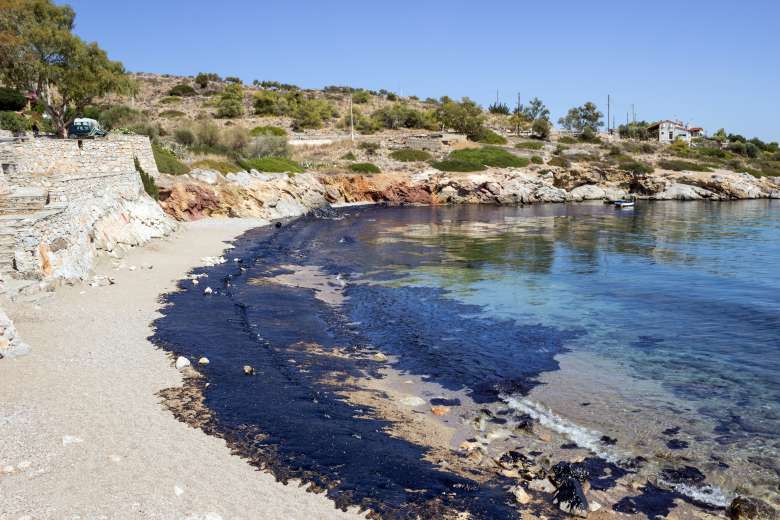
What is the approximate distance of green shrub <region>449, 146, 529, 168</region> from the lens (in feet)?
250

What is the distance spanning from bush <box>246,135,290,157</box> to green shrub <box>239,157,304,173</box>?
568 cm

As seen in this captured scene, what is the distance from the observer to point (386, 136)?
299 feet

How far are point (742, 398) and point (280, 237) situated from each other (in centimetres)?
3021

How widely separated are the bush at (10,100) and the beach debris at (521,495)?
57.3 metres

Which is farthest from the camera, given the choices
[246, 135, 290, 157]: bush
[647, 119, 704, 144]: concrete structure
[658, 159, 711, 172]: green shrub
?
[647, 119, 704, 144]: concrete structure

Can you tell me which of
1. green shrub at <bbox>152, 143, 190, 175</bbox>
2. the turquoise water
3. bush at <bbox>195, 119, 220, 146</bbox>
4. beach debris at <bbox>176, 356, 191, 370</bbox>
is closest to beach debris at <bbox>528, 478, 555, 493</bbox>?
the turquoise water

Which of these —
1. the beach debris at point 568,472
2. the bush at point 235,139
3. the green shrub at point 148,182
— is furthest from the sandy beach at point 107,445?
the bush at point 235,139

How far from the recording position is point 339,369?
13.5 meters

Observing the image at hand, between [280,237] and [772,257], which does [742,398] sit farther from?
[280,237]

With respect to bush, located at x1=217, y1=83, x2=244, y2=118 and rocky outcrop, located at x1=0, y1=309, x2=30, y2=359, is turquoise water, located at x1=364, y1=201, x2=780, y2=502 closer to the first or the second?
rocky outcrop, located at x1=0, y1=309, x2=30, y2=359

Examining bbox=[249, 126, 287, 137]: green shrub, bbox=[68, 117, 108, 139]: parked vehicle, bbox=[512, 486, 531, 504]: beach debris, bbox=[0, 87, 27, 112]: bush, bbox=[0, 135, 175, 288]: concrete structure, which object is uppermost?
bbox=[249, 126, 287, 137]: green shrub

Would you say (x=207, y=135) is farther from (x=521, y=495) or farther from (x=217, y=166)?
(x=521, y=495)

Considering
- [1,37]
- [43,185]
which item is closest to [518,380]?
[43,185]

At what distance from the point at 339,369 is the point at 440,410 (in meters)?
3.16
